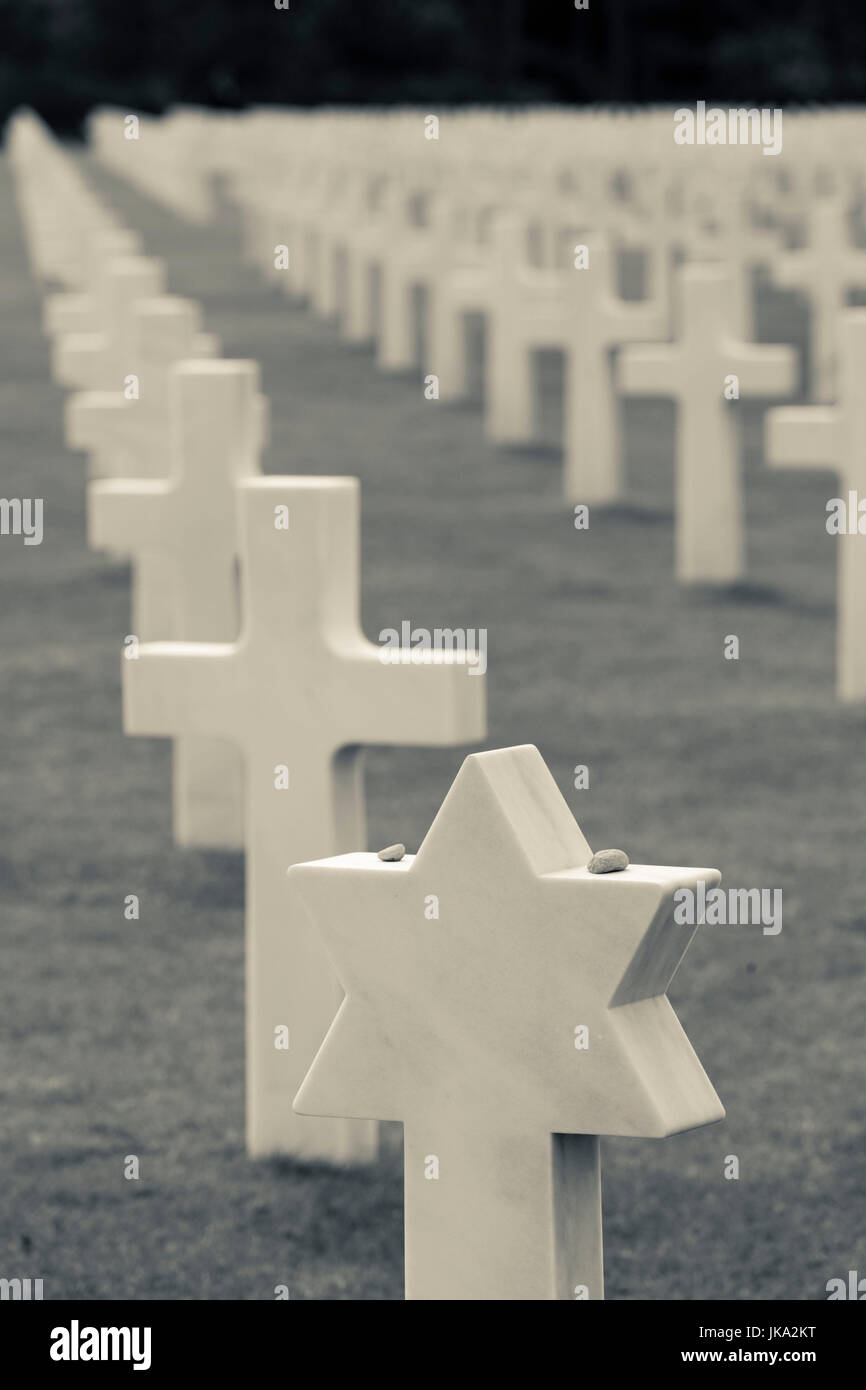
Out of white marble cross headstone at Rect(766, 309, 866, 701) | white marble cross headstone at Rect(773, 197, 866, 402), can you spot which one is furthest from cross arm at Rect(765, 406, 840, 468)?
white marble cross headstone at Rect(773, 197, 866, 402)

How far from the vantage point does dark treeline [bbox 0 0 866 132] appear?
219 feet

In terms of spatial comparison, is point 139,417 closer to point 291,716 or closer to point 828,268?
point 291,716

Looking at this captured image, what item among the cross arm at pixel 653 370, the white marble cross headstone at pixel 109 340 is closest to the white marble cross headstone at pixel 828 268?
the cross arm at pixel 653 370

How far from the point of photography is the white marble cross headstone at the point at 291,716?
13.6 ft

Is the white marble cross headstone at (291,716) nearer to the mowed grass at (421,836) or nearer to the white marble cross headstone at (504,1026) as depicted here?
the mowed grass at (421,836)

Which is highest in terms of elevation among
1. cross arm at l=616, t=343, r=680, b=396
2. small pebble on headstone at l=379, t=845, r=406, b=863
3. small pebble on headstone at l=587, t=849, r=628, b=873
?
cross arm at l=616, t=343, r=680, b=396

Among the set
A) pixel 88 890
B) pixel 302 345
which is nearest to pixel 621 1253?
pixel 88 890

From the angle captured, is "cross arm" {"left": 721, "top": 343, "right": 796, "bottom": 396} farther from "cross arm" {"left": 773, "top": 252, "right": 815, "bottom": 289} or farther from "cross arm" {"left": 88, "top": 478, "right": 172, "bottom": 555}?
"cross arm" {"left": 88, "top": 478, "right": 172, "bottom": 555}

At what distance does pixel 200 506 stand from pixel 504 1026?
119 inches

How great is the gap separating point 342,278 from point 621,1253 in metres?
14.4

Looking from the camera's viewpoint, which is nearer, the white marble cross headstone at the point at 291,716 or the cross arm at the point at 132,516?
the white marble cross headstone at the point at 291,716

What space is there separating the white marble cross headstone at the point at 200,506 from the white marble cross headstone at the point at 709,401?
3.79 m

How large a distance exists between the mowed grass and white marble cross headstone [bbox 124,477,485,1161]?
0.22 m

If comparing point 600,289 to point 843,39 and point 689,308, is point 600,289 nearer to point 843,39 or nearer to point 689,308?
point 689,308
